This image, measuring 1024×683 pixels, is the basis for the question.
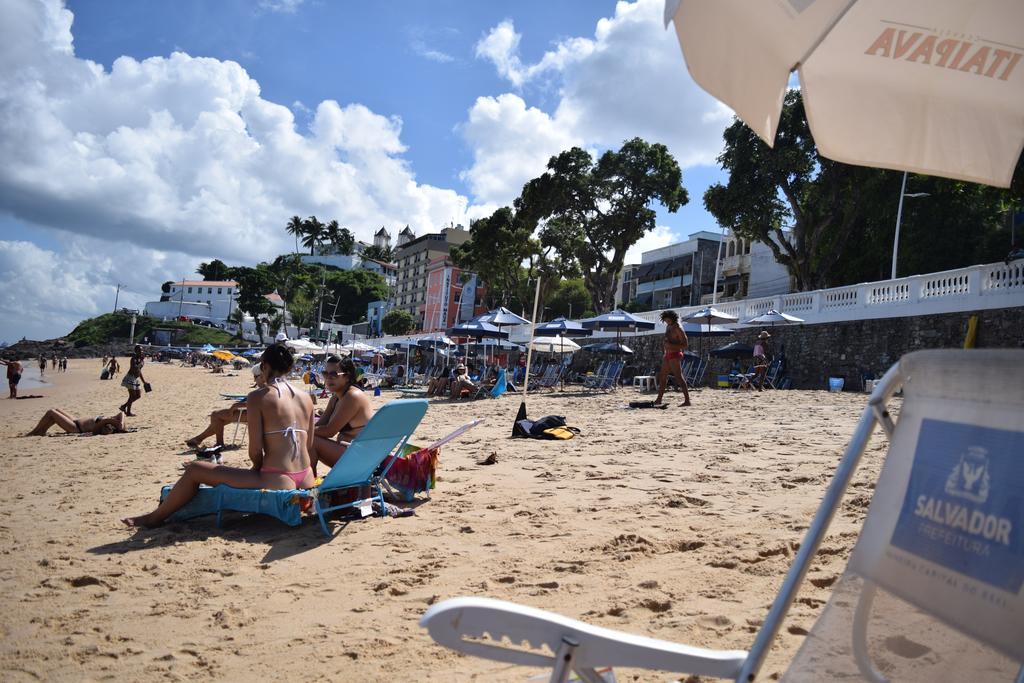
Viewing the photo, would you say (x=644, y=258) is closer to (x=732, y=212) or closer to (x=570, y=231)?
(x=570, y=231)

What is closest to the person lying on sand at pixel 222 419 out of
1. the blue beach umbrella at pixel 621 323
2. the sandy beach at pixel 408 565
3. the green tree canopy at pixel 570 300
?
the sandy beach at pixel 408 565

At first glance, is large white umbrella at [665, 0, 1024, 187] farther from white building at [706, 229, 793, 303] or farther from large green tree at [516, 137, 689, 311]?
white building at [706, 229, 793, 303]

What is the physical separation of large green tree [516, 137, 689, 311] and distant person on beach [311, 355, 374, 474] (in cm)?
2746

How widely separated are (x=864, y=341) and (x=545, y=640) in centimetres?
1739

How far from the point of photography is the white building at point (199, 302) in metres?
107

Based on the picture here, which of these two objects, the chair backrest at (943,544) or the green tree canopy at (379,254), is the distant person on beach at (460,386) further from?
the green tree canopy at (379,254)

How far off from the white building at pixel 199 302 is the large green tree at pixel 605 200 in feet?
278

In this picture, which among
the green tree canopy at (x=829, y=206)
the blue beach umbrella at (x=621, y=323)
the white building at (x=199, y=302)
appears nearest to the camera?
the blue beach umbrella at (x=621, y=323)

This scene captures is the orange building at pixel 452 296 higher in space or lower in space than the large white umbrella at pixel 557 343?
higher

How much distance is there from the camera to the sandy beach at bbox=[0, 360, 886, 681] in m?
2.49

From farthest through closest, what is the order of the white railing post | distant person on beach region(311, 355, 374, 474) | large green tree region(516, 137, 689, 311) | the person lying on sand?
large green tree region(516, 137, 689, 311) → the white railing post → the person lying on sand → distant person on beach region(311, 355, 374, 474)

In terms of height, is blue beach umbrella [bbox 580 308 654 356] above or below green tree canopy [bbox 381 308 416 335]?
below

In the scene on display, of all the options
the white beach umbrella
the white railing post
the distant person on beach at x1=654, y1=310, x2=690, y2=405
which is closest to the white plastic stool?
the white beach umbrella

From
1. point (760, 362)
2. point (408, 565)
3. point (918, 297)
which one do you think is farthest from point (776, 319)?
point (408, 565)
